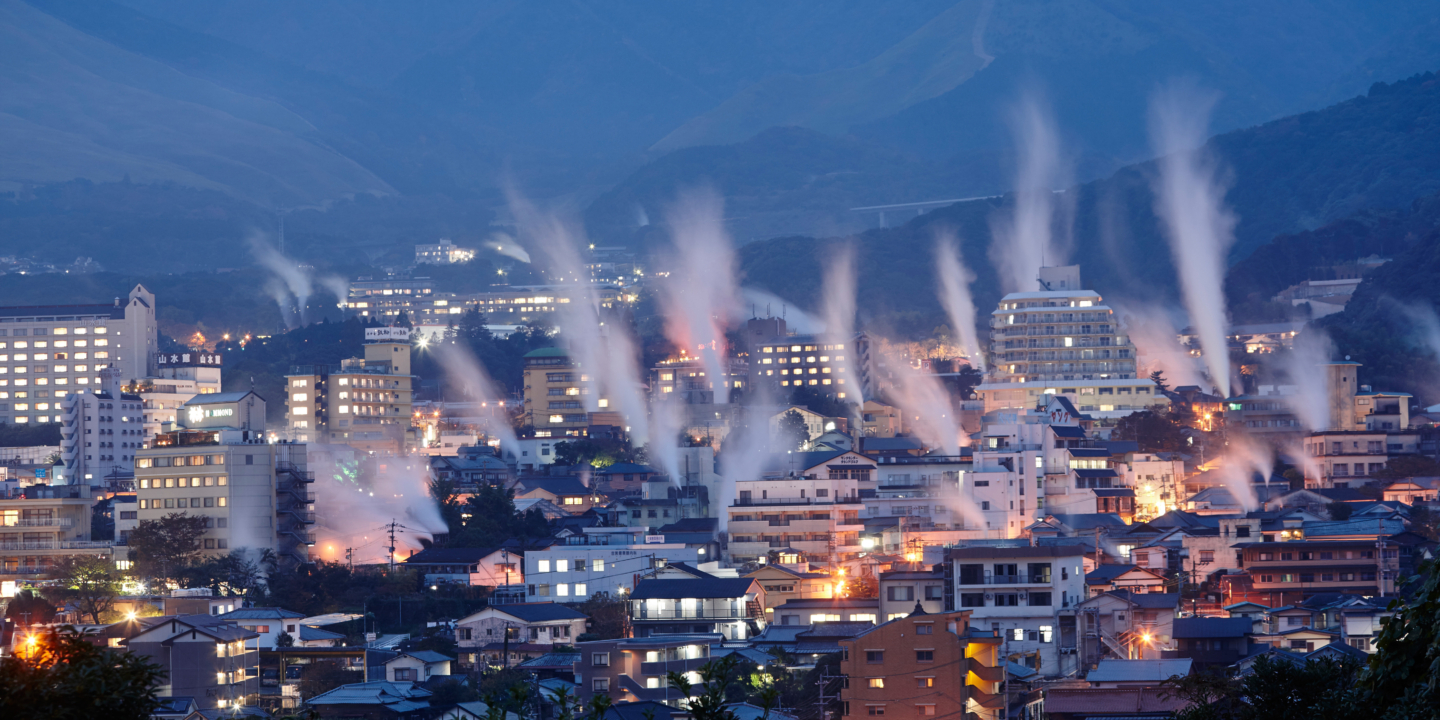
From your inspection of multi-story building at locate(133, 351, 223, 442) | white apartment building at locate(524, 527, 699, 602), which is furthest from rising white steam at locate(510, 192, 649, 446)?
white apartment building at locate(524, 527, 699, 602)

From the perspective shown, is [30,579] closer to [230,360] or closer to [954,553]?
[954,553]

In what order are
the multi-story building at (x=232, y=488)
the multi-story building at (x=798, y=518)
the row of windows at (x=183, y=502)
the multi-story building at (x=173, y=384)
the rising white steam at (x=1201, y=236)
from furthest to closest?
the rising white steam at (x=1201, y=236) < the multi-story building at (x=173, y=384) < the row of windows at (x=183, y=502) < the multi-story building at (x=232, y=488) < the multi-story building at (x=798, y=518)

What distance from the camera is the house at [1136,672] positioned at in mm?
29516

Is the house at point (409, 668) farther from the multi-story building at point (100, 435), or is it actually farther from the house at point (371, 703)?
the multi-story building at point (100, 435)

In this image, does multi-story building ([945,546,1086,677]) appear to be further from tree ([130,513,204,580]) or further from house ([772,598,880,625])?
tree ([130,513,204,580])

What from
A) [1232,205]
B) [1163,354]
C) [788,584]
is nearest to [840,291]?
[1232,205]

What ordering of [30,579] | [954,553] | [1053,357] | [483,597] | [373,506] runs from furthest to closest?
[1053,357], [373,506], [30,579], [483,597], [954,553]

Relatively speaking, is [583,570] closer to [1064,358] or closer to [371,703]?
[371,703]

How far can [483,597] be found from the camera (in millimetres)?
45906

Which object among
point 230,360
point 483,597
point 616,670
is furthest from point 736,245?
point 616,670

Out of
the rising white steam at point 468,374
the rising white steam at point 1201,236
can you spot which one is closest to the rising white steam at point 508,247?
the rising white steam at point 1201,236

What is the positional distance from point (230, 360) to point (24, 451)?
2338cm

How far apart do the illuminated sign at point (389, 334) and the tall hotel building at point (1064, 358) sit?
33.5 metres

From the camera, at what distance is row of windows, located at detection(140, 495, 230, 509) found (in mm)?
50688
